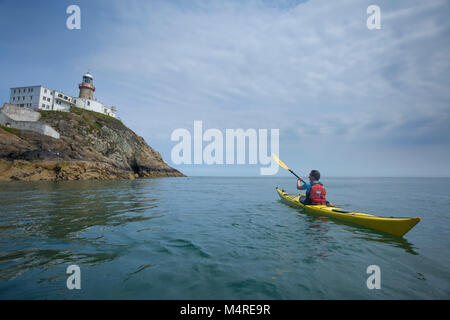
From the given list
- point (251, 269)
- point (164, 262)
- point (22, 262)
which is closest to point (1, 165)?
point (22, 262)

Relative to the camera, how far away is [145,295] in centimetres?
331

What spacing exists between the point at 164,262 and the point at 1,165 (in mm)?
32056

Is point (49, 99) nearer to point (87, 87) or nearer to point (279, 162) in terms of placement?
point (87, 87)

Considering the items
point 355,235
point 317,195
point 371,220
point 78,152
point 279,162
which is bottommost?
point 355,235

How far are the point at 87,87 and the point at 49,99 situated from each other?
12.2 meters

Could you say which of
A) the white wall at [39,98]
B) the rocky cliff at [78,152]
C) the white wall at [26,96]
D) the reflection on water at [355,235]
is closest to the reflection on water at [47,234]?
the reflection on water at [355,235]

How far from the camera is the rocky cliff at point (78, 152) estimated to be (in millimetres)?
25672

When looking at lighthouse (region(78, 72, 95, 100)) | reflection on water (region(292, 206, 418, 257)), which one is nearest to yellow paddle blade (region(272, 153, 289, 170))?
reflection on water (region(292, 206, 418, 257))

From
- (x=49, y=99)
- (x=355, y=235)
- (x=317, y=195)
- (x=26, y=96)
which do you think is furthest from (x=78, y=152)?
(x=355, y=235)

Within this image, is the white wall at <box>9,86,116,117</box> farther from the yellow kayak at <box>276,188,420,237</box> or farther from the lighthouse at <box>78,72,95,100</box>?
the yellow kayak at <box>276,188,420,237</box>

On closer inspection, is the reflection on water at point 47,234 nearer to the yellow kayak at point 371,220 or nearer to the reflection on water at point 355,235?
the reflection on water at point 355,235

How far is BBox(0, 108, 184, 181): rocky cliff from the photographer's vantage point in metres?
25.7

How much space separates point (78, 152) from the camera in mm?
33500
